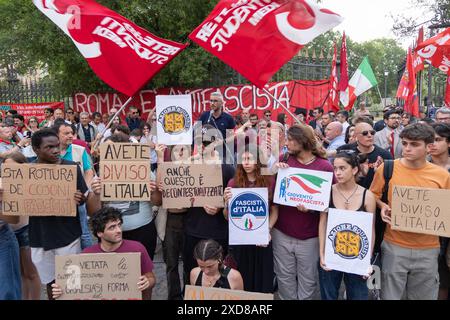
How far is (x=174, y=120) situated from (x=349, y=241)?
8.42ft

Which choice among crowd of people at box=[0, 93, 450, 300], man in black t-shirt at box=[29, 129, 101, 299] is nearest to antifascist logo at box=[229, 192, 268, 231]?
crowd of people at box=[0, 93, 450, 300]

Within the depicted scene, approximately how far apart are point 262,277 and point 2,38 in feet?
43.7

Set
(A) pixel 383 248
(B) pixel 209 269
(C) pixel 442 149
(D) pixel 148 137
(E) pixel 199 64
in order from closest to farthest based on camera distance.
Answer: (B) pixel 209 269
(A) pixel 383 248
(C) pixel 442 149
(D) pixel 148 137
(E) pixel 199 64

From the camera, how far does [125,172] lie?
376 cm

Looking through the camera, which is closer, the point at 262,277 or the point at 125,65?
the point at 262,277

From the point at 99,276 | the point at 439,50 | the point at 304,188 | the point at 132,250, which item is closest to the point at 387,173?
the point at 304,188

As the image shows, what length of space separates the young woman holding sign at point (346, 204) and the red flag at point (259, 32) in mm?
1608

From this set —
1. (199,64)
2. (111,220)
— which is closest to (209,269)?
(111,220)

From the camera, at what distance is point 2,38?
13.7 metres

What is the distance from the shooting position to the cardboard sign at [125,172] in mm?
3748

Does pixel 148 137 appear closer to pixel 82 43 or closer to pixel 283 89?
pixel 82 43

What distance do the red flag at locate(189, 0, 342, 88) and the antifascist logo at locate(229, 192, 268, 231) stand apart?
4.88 feet

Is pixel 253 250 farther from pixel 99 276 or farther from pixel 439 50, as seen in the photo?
pixel 439 50

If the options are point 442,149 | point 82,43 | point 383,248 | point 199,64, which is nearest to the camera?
point 383,248
